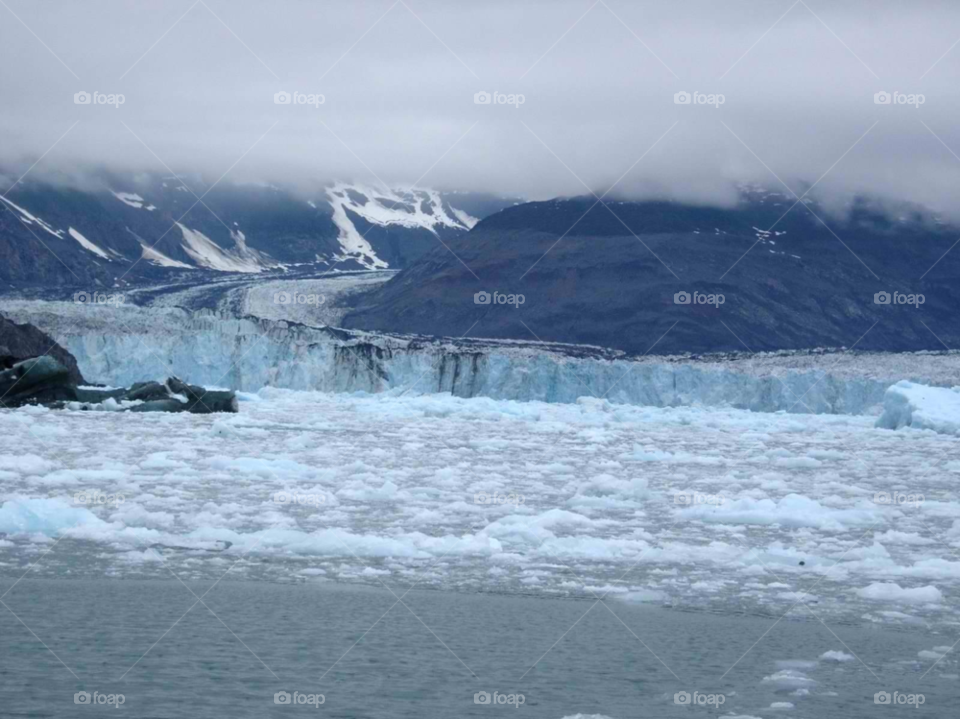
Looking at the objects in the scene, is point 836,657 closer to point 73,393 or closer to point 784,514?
point 784,514

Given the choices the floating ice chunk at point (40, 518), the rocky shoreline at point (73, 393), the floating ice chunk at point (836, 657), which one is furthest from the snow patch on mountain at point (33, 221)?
the floating ice chunk at point (836, 657)

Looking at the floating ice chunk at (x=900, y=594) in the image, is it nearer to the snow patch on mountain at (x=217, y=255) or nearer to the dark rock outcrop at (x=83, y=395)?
the dark rock outcrop at (x=83, y=395)

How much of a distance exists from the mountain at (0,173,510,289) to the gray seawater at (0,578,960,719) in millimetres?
76756

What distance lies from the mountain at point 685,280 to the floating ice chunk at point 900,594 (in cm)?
6885

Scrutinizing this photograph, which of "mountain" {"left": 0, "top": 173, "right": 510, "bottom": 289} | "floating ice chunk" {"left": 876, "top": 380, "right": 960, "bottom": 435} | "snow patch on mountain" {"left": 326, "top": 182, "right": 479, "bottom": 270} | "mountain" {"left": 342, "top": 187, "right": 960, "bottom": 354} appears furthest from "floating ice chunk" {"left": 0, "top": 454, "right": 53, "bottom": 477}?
"snow patch on mountain" {"left": 326, "top": 182, "right": 479, "bottom": 270}

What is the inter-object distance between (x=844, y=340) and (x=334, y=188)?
73.3 metres

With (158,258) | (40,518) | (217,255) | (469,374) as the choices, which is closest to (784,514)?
(40,518)

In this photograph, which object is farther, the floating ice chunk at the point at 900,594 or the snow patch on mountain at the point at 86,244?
the snow patch on mountain at the point at 86,244

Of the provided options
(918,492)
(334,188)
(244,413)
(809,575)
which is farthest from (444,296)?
(809,575)

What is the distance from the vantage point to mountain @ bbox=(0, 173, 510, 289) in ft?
297

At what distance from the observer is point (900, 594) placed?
8.14m

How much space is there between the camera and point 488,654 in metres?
6.36

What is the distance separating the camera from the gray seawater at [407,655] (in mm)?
5449

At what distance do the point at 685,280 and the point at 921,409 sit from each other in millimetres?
60810
